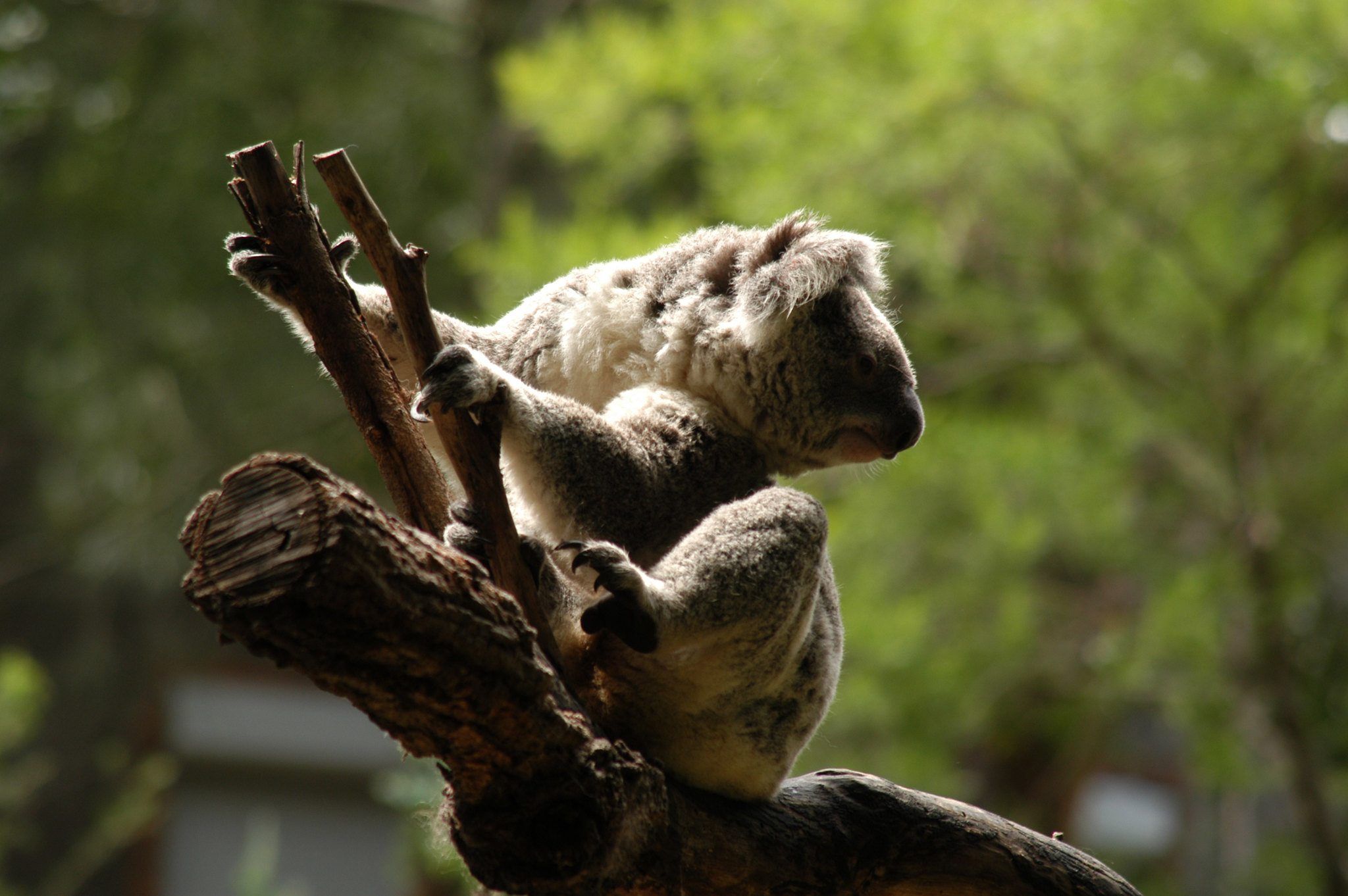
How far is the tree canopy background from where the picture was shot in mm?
5109

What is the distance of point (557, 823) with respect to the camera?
1493 mm

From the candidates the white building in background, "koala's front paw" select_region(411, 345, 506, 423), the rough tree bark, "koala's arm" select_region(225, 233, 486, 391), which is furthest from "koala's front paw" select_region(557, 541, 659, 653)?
the white building in background

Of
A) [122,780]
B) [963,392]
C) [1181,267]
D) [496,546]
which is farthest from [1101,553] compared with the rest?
[122,780]

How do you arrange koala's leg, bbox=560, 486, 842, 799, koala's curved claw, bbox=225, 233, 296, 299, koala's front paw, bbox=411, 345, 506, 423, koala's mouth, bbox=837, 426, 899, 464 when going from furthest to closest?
koala's mouth, bbox=837, 426, 899, 464
koala's curved claw, bbox=225, 233, 296, 299
koala's leg, bbox=560, 486, 842, 799
koala's front paw, bbox=411, 345, 506, 423

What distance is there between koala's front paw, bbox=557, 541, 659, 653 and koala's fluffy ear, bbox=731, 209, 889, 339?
662 mm

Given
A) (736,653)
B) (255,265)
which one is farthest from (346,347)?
(736,653)

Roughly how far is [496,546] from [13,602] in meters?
9.43

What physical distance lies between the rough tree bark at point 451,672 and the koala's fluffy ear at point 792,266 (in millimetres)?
712

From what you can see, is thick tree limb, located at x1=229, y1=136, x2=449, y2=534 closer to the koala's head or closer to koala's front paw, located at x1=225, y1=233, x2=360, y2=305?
koala's front paw, located at x1=225, y1=233, x2=360, y2=305

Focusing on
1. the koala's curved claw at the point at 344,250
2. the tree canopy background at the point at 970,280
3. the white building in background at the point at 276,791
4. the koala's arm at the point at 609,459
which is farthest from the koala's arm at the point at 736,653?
the white building in background at the point at 276,791

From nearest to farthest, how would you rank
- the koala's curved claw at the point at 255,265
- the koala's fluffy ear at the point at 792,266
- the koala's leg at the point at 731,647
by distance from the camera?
the koala's leg at the point at 731,647 → the koala's curved claw at the point at 255,265 → the koala's fluffy ear at the point at 792,266

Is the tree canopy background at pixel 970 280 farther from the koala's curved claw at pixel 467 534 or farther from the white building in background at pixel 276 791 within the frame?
the koala's curved claw at pixel 467 534

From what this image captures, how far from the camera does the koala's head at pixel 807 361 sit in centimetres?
210

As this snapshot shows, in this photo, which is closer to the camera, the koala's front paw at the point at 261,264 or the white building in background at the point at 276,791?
the koala's front paw at the point at 261,264
